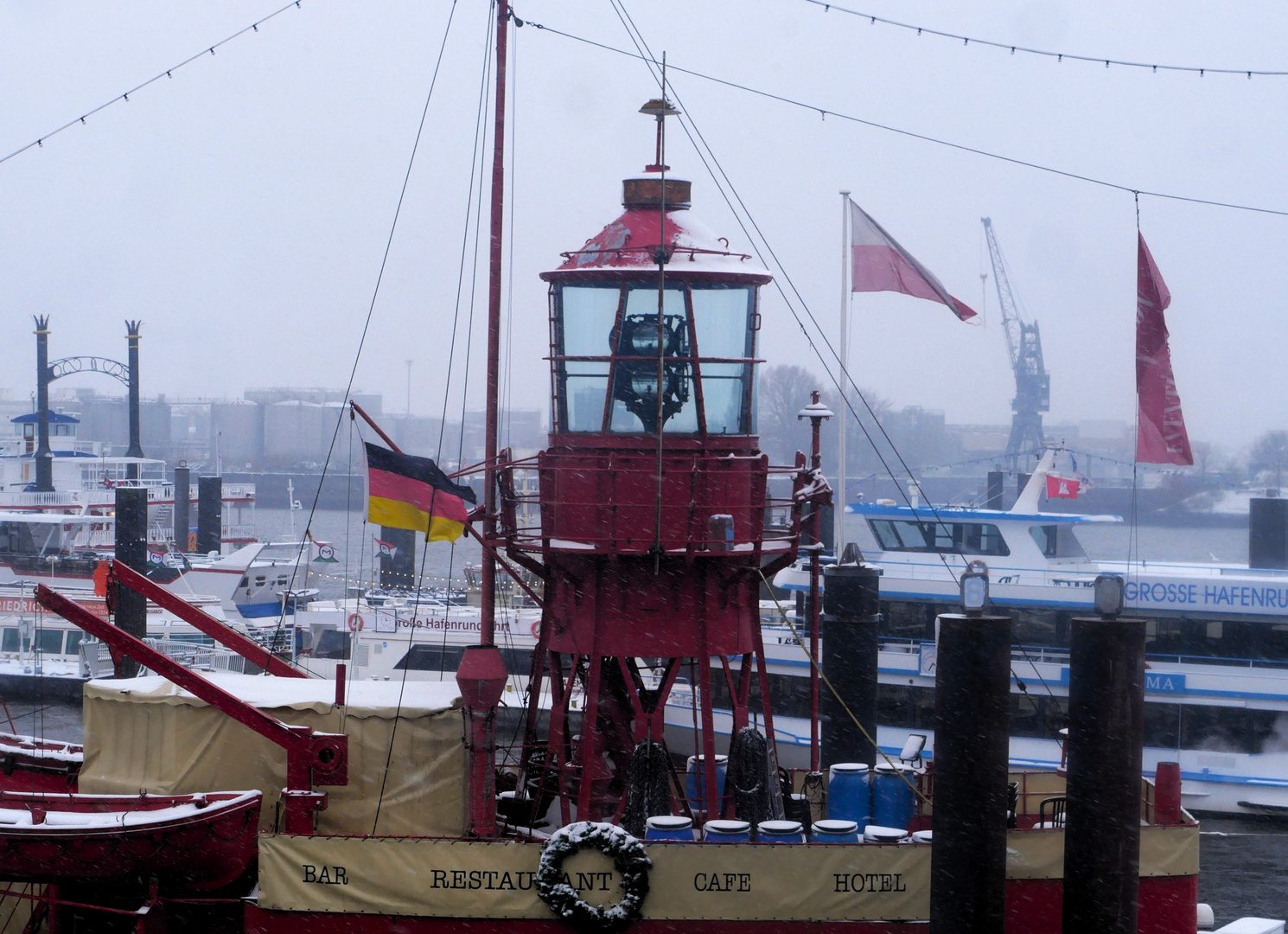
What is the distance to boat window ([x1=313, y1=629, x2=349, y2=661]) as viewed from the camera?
35.1 m

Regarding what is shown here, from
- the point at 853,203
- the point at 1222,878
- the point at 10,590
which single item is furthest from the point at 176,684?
the point at 10,590

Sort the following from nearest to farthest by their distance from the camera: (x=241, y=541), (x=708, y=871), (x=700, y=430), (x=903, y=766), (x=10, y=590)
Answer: (x=708, y=871)
(x=700, y=430)
(x=903, y=766)
(x=10, y=590)
(x=241, y=541)

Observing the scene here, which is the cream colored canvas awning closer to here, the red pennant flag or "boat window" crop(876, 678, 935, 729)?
"boat window" crop(876, 678, 935, 729)

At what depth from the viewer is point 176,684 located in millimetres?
12625

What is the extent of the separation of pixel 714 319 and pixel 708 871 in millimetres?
4879

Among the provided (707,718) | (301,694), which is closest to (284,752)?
(301,694)

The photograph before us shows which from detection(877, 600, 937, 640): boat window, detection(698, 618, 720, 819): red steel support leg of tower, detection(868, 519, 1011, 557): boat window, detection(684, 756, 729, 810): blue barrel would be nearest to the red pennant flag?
detection(868, 519, 1011, 557): boat window

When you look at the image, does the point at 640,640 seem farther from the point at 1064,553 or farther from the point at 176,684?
the point at 1064,553

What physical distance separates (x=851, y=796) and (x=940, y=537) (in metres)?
16.1

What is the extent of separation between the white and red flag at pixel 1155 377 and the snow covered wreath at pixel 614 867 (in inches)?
307

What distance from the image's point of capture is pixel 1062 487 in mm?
30844

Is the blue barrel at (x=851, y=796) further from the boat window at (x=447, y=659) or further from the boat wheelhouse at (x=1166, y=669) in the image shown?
the boat window at (x=447, y=659)

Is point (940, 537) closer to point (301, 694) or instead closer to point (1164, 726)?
point (1164, 726)

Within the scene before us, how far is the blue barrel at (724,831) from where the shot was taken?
11.7m
